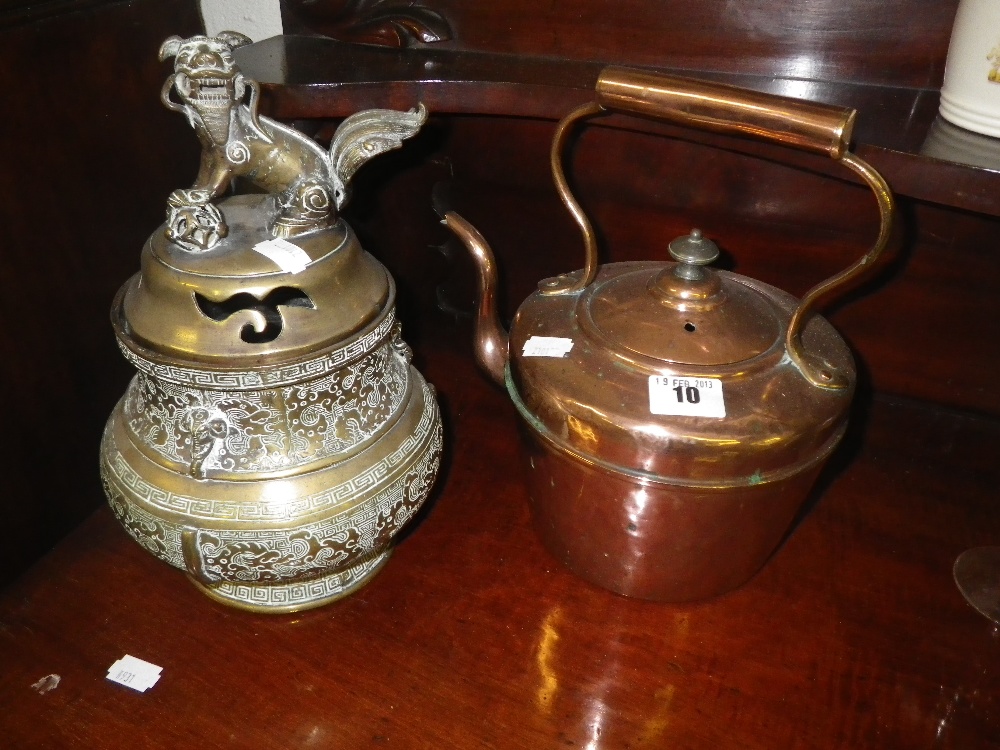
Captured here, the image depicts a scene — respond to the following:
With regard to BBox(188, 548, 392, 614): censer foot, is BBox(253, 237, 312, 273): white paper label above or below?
above

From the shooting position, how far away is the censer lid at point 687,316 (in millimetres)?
863

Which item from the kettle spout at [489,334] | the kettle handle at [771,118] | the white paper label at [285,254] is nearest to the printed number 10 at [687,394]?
the kettle handle at [771,118]

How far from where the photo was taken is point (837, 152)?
0.77 meters

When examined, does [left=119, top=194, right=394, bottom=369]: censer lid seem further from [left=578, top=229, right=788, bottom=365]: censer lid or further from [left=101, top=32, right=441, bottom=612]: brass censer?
[left=578, top=229, right=788, bottom=365]: censer lid

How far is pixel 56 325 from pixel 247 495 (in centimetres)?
42

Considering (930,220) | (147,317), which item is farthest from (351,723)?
(930,220)

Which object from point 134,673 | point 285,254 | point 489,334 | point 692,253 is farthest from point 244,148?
point 134,673

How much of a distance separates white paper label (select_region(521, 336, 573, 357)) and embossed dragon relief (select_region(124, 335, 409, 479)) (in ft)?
0.59

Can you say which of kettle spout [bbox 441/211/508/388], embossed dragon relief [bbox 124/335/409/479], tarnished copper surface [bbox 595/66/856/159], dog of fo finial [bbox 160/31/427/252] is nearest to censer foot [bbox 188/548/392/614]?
embossed dragon relief [bbox 124/335/409/479]

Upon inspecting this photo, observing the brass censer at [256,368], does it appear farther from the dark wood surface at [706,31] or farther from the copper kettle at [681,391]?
the dark wood surface at [706,31]

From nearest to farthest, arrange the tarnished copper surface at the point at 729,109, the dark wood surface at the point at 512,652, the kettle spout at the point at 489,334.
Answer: the tarnished copper surface at the point at 729,109, the dark wood surface at the point at 512,652, the kettle spout at the point at 489,334

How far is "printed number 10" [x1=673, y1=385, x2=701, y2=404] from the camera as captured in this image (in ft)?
2.69

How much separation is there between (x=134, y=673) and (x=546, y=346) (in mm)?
640

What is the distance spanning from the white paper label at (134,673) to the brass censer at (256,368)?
163 mm
